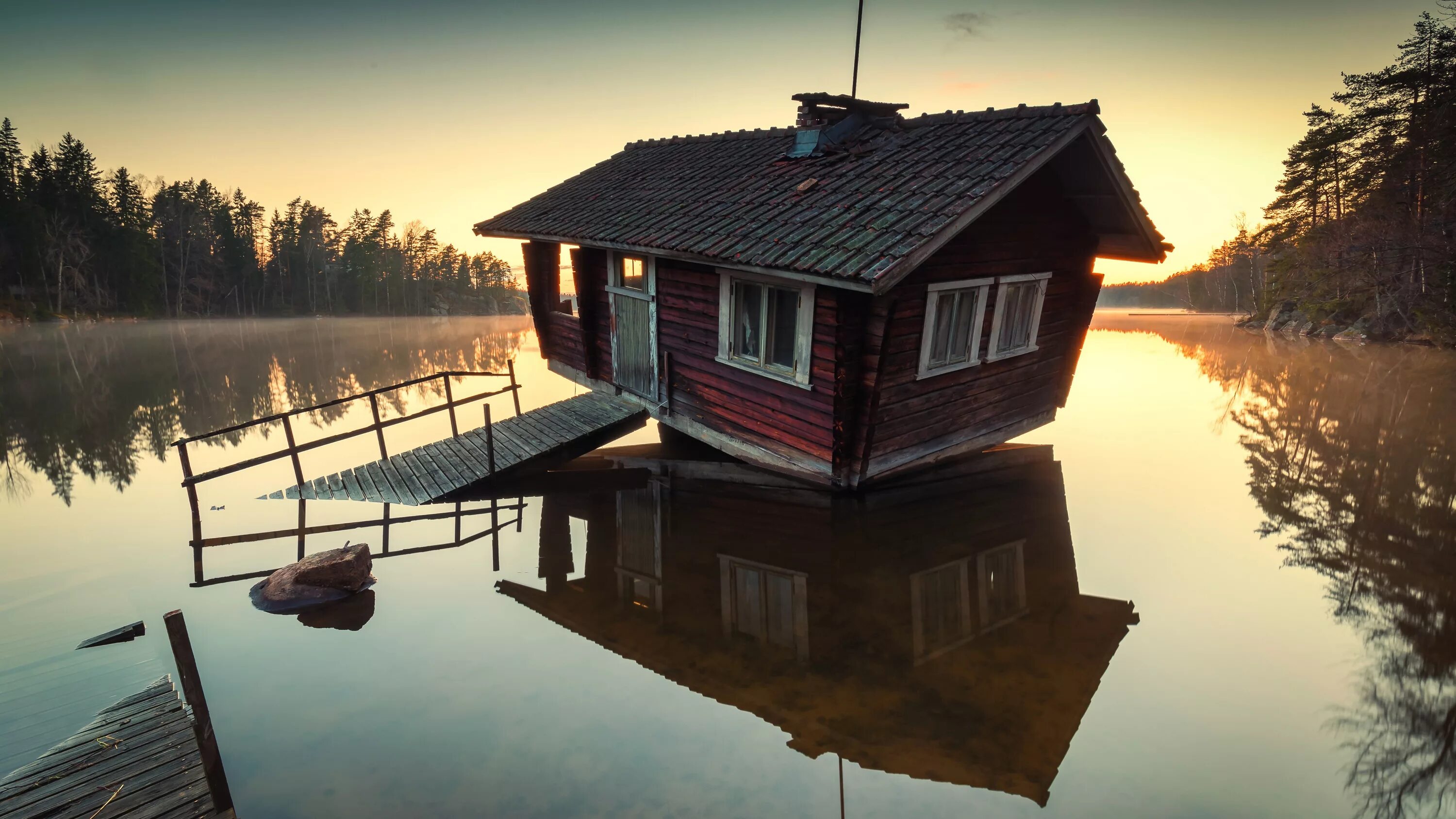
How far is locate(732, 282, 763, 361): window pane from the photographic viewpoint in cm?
1023

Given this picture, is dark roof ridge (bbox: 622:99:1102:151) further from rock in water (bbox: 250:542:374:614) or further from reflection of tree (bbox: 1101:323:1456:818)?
rock in water (bbox: 250:542:374:614)

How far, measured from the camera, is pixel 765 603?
7.87 metres

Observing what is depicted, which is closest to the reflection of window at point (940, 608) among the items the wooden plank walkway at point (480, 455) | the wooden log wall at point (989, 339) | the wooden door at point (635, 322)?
the wooden log wall at point (989, 339)

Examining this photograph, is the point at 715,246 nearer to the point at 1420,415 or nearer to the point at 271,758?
the point at 271,758

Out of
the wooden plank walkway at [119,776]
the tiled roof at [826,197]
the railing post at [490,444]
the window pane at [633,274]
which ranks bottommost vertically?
the wooden plank walkway at [119,776]

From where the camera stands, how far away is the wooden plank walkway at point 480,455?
440 inches

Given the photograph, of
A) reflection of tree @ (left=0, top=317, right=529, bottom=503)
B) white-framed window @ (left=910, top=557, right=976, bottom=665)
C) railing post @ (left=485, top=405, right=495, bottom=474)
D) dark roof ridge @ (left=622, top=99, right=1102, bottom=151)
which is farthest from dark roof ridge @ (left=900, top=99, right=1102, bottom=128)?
reflection of tree @ (left=0, top=317, right=529, bottom=503)

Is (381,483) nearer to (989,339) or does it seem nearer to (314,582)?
(314,582)

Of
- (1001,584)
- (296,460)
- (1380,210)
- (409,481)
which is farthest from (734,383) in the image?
(1380,210)

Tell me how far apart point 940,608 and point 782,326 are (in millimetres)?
4491

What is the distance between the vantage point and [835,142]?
11.7 metres

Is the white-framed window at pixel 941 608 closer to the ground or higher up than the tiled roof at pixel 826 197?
closer to the ground

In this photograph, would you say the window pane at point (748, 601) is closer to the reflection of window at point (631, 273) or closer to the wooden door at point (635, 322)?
the wooden door at point (635, 322)

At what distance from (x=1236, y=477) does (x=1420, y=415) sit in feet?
25.6
